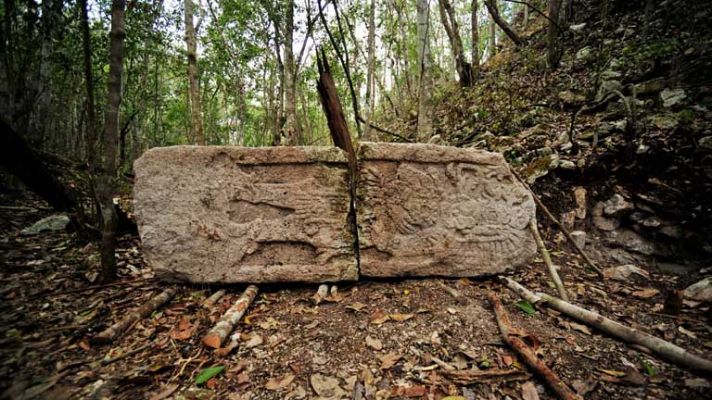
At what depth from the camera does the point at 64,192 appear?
3.26 metres

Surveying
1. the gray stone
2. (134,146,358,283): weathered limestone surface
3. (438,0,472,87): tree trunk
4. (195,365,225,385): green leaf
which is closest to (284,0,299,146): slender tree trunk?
(438,0,472,87): tree trunk

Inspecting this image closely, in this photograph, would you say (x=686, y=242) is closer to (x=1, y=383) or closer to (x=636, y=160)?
(x=636, y=160)

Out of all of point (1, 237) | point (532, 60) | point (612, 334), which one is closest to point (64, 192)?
point (1, 237)

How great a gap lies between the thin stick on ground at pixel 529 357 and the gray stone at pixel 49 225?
15.1ft

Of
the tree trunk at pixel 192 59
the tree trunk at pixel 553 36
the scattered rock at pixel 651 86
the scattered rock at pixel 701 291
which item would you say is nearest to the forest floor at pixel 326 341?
the scattered rock at pixel 701 291

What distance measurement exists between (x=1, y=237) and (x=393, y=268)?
4.10m

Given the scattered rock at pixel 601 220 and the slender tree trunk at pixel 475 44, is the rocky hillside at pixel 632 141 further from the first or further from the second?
the slender tree trunk at pixel 475 44

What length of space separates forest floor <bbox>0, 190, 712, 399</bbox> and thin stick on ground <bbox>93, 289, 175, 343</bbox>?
47 mm

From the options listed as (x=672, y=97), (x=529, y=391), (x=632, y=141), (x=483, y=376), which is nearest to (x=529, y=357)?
(x=529, y=391)

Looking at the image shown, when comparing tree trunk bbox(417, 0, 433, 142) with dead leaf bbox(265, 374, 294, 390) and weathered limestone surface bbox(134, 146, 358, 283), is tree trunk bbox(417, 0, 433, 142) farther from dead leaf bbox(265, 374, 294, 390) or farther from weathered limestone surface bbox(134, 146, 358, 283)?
dead leaf bbox(265, 374, 294, 390)

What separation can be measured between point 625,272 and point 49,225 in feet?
20.0

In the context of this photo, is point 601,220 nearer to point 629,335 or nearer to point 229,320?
point 629,335

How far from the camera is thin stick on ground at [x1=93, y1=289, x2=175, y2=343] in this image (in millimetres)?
1799

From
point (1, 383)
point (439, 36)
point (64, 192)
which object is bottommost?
point (1, 383)
